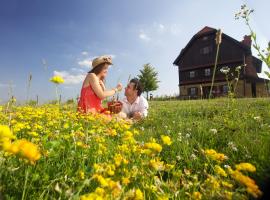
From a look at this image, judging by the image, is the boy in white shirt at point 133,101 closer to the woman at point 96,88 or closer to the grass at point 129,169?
the woman at point 96,88

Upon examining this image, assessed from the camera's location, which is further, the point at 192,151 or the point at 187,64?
the point at 187,64

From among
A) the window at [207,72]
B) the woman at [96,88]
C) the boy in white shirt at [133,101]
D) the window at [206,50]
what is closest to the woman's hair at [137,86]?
the boy in white shirt at [133,101]

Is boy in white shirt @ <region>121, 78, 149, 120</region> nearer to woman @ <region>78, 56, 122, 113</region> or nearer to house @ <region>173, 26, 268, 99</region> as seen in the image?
woman @ <region>78, 56, 122, 113</region>

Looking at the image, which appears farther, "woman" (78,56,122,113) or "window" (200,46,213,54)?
"window" (200,46,213,54)

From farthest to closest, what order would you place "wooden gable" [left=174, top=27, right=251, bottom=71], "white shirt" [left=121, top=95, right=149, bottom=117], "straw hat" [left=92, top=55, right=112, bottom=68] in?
"wooden gable" [left=174, top=27, right=251, bottom=71] < "white shirt" [left=121, top=95, right=149, bottom=117] < "straw hat" [left=92, top=55, right=112, bottom=68]

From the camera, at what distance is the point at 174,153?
10.4 ft

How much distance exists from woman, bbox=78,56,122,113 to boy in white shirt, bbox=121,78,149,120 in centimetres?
77

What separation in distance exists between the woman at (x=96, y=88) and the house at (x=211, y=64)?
28.9 metres

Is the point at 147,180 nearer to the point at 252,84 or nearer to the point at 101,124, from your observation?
the point at 101,124

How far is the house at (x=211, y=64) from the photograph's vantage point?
1454 inches

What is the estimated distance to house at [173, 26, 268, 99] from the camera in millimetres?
36944

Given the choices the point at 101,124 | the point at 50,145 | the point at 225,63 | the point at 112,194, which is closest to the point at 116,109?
the point at 101,124

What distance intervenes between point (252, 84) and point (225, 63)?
155 inches

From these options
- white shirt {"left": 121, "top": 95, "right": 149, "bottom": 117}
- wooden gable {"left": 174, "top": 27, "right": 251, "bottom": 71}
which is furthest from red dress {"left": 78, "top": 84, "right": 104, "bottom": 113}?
wooden gable {"left": 174, "top": 27, "right": 251, "bottom": 71}
